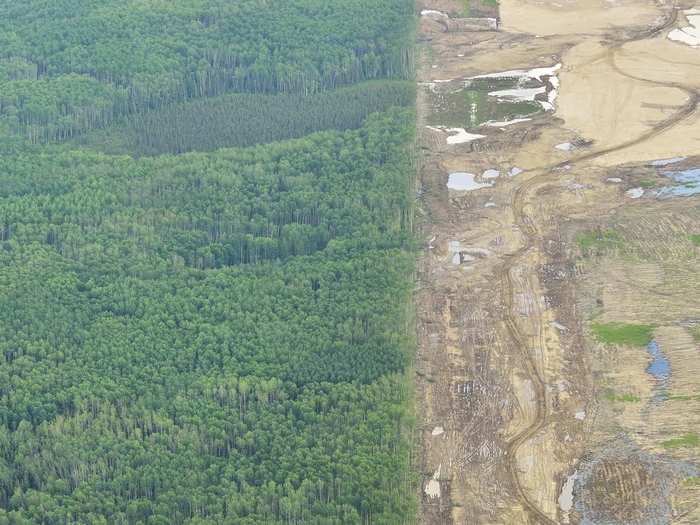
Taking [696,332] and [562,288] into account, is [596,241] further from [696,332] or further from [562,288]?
[696,332]

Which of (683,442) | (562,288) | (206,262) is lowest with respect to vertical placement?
(683,442)

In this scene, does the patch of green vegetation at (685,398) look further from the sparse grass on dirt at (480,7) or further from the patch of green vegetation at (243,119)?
the sparse grass on dirt at (480,7)

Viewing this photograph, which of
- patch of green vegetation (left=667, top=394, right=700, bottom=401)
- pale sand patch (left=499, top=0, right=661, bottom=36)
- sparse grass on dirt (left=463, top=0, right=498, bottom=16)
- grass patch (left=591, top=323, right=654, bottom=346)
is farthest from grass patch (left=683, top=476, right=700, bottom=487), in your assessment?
sparse grass on dirt (left=463, top=0, right=498, bottom=16)

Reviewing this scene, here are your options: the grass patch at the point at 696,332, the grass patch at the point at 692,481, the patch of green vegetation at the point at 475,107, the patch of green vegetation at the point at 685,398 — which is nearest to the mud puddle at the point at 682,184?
the patch of green vegetation at the point at 475,107

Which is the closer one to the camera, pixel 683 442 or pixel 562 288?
pixel 683 442

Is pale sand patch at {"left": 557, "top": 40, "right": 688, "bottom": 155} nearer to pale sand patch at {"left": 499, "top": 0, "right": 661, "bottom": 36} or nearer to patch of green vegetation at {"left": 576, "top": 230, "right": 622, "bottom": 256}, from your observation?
pale sand patch at {"left": 499, "top": 0, "right": 661, "bottom": 36}

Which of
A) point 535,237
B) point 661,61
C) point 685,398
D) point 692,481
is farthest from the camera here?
point 661,61

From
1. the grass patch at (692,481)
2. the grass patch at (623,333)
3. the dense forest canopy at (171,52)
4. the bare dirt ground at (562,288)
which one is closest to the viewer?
the grass patch at (692,481)

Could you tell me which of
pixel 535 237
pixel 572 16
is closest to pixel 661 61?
pixel 572 16
